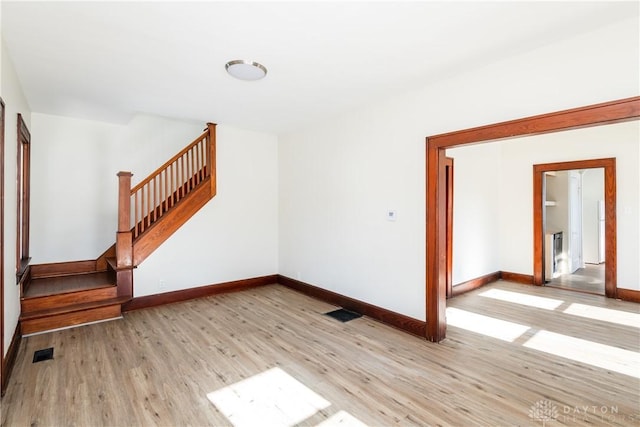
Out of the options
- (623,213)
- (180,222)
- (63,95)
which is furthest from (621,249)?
(63,95)

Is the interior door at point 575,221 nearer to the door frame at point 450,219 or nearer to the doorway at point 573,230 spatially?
the doorway at point 573,230

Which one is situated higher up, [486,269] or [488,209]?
[488,209]

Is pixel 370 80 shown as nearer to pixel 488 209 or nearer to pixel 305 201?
pixel 305 201

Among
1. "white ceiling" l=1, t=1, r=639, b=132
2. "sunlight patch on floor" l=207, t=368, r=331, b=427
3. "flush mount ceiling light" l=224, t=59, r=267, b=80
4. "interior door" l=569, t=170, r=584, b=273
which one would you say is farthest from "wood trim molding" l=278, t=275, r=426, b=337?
"interior door" l=569, t=170, r=584, b=273

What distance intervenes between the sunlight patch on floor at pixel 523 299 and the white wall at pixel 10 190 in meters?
5.65

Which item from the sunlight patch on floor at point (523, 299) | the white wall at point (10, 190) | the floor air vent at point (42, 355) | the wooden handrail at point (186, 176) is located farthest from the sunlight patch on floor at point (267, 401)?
the sunlight patch on floor at point (523, 299)

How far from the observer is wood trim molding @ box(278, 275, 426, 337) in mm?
3297

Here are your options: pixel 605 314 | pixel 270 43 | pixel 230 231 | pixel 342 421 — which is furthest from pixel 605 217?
pixel 230 231

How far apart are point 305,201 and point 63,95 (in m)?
3.28

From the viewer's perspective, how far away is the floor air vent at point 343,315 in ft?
12.5

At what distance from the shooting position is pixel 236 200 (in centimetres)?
508

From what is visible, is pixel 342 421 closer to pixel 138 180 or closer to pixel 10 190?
pixel 10 190

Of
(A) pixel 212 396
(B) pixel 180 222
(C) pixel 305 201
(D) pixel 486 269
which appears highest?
(C) pixel 305 201

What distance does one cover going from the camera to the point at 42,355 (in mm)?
2836
